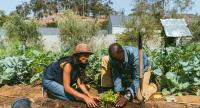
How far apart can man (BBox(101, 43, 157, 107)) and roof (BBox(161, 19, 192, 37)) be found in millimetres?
6325

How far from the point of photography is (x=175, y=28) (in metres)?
13.5

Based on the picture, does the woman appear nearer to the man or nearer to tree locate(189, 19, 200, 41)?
the man

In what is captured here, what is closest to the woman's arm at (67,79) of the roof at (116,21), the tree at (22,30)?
the tree at (22,30)

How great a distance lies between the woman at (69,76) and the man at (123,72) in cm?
38

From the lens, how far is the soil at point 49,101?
17.5ft

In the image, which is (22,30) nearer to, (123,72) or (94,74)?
(94,74)

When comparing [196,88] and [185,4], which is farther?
[185,4]

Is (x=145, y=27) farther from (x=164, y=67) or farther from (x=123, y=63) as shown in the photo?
(x=123, y=63)

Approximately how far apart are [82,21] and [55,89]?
16942mm

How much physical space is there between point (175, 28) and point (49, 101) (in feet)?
28.5

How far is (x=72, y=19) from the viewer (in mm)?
22484

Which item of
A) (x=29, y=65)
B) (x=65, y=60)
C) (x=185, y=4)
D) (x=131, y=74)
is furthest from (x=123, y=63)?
(x=185, y=4)

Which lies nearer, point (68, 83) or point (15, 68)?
point (68, 83)

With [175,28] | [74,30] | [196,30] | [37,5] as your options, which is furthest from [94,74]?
[37,5]
